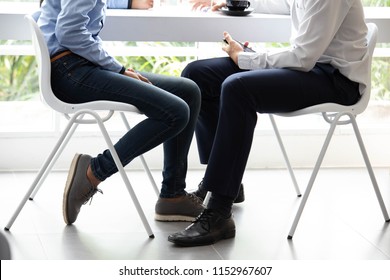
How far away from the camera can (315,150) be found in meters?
4.39

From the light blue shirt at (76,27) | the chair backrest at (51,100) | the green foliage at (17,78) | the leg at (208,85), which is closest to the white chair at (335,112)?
the leg at (208,85)

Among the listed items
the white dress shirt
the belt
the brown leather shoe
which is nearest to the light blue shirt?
the belt

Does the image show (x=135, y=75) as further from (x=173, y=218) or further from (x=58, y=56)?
(x=173, y=218)

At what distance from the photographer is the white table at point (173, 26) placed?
340 centimetres

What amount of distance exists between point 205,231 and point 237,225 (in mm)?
302

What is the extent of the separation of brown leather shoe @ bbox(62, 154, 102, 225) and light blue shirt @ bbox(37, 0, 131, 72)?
38 centimetres

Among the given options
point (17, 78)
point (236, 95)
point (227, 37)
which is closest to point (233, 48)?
point (227, 37)

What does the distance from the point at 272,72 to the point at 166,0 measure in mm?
1075

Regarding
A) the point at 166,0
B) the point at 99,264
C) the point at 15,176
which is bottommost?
the point at 15,176

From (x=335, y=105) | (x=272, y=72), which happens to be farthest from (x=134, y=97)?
(x=335, y=105)

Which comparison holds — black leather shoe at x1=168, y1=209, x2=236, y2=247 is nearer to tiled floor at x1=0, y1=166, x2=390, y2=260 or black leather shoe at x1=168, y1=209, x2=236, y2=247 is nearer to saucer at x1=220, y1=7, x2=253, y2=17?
tiled floor at x1=0, y1=166, x2=390, y2=260

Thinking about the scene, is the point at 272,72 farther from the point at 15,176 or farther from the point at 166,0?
the point at 15,176

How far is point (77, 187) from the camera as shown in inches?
128

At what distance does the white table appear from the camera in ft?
11.1
